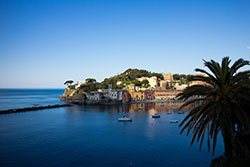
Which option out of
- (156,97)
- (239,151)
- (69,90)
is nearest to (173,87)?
(156,97)

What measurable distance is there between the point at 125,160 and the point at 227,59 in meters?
19.3

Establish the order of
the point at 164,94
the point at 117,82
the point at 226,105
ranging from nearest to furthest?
the point at 226,105 < the point at 164,94 < the point at 117,82

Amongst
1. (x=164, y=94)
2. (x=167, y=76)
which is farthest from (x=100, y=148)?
(x=167, y=76)

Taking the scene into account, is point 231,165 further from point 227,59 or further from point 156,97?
point 156,97

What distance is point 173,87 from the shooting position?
531 feet

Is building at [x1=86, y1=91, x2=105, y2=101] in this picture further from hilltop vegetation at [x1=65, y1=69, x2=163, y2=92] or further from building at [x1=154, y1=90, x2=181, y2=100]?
building at [x1=154, y1=90, x2=181, y2=100]

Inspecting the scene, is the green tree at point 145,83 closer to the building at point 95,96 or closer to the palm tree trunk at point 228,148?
the building at point 95,96

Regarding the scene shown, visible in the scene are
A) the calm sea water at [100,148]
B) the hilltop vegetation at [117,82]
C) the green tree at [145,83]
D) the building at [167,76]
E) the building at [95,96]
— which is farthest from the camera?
the building at [167,76]

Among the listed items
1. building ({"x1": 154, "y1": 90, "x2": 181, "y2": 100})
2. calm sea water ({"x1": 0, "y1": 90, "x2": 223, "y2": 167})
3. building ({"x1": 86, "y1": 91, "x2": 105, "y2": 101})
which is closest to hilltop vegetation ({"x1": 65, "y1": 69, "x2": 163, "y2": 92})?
building ({"x1": 86, "y1": 91, "x2": 105, "y2": 101})

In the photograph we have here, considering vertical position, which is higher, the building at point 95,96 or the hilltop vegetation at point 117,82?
the hilltop vegetation at point 117,82

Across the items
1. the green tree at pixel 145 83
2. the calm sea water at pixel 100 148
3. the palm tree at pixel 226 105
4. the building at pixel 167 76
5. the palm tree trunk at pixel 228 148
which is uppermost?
the building at pixel 167 76

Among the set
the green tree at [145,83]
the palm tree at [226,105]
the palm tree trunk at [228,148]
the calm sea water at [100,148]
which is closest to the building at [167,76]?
the green tree at [145,83]

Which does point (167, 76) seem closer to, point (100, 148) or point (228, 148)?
point (100, 148)

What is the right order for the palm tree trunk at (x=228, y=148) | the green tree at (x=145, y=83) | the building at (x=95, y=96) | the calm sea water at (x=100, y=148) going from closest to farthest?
the palm tree trunk at (x=228, y=148) < the calm sea water at (x=100, y=148) < the building at (x=95, y=96) < the green tree at (x=145, y=83)
